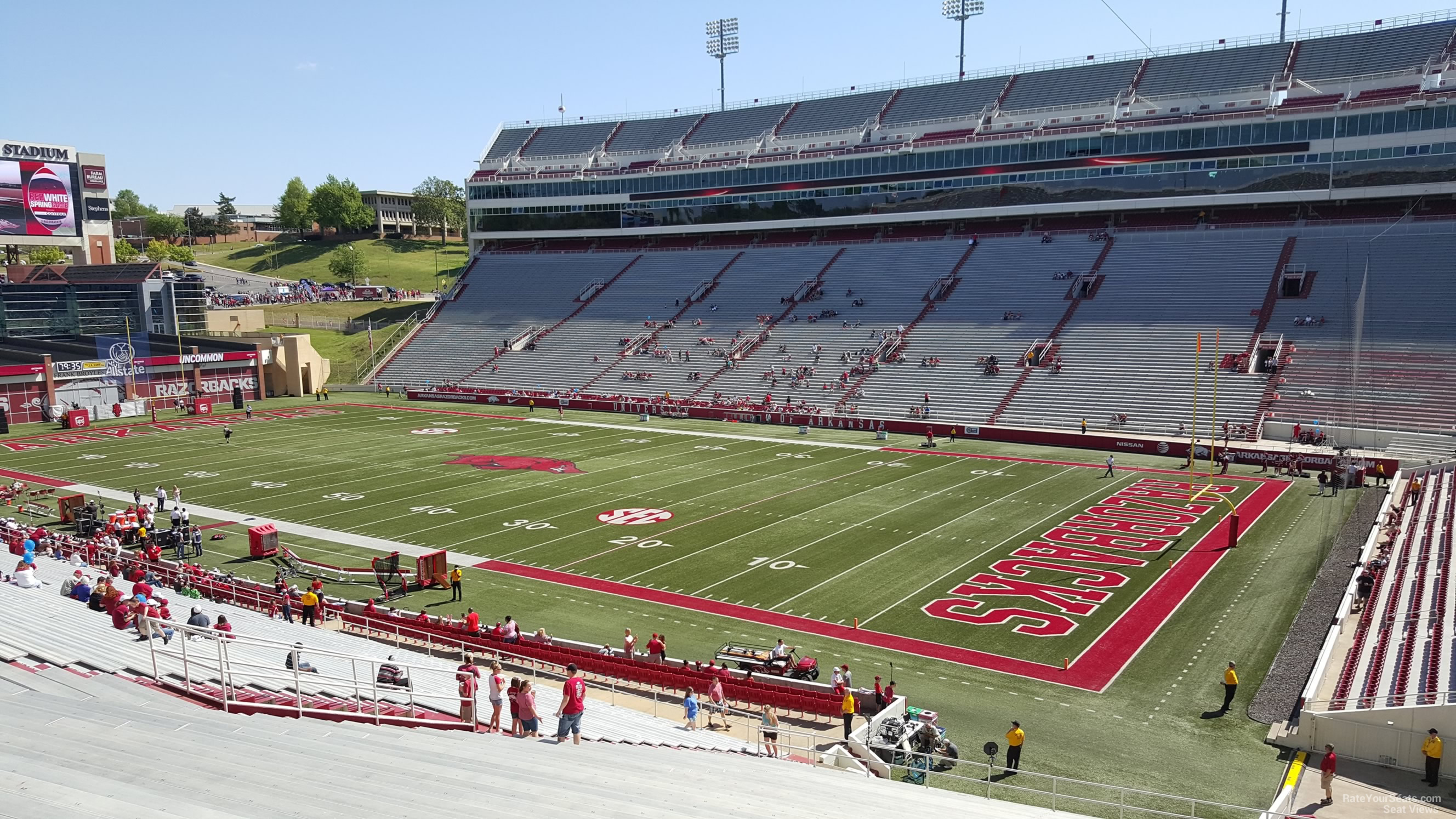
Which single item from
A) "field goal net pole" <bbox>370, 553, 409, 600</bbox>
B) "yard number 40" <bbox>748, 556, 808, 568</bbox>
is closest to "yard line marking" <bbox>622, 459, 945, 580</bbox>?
"yard number 40" <bbox>748, 556, 808, 568</bbox>

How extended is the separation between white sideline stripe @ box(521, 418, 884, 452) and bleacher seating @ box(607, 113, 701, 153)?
35.3 metres

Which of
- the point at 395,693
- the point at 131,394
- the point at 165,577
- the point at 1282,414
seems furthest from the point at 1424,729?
the point at 131,394

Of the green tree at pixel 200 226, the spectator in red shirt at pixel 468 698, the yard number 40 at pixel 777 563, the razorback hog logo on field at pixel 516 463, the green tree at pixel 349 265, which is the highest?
the green tree at pixel 200 226

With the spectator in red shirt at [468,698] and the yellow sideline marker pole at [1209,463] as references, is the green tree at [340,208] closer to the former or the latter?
the yellow sideline marker pole at [1209,463]

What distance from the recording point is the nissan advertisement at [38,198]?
6188cm

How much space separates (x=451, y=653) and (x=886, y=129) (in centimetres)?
5829

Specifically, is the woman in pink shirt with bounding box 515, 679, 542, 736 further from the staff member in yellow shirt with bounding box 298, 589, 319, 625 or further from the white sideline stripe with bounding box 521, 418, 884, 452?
the white sideline stripe with bounding box 521, 418, 884, 452

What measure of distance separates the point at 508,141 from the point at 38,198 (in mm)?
36619

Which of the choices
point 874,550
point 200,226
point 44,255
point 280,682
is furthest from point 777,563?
point 200,226

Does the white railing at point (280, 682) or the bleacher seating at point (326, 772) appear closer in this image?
the bleacher seating at point (326, 772)

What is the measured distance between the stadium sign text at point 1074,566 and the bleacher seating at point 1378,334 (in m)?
11.8

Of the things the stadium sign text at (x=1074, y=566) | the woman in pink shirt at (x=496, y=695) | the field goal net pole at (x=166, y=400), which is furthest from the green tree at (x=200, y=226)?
the woman in pink shirt at (x=496, y=695)

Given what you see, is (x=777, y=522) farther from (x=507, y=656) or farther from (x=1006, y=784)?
(x=1006, y=784)

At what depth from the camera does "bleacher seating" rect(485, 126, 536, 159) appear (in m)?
85.9
